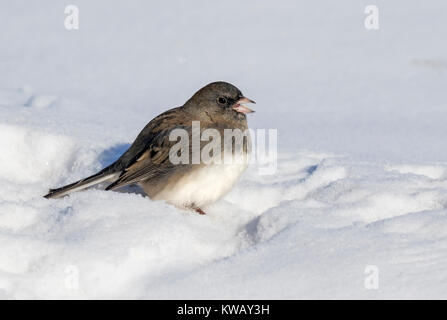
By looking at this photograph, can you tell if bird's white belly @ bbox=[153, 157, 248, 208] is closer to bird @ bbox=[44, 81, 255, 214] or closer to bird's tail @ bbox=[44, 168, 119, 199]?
bird @ bbox=[44, 81, 255, 214]

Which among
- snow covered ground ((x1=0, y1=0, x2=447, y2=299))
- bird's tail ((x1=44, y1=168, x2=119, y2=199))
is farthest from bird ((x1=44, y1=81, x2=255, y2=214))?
snow covered ground ((x1=0, y1=0, x2=447, y2=299))

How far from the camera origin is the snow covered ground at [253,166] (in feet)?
9.88

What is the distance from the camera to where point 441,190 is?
4.16 meters

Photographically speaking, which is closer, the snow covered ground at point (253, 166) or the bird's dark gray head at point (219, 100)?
the snow covered ground at point (253, 166)

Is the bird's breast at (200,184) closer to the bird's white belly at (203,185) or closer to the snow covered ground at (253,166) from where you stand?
the bird's white belly at (203,185)

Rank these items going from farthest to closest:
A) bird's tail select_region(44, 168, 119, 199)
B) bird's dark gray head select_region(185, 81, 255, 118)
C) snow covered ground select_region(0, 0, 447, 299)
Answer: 1. bird's dark gray head select_region(185, 81, 255, 118)
2. bird's tail select_region(44, 168, 119, 199)
3. snow covered ground select_region(0, 0, 447, 299)

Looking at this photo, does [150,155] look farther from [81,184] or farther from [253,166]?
[253,166]

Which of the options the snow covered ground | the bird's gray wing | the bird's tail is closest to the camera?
the snow covered ground

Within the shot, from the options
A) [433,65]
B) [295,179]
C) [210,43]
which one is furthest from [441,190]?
Answer: [210,43]

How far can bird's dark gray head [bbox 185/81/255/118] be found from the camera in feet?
14.4

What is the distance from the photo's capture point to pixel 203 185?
397cm

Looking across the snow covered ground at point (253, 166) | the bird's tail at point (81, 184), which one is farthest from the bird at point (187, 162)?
the snow covered ground at point (253, 166)

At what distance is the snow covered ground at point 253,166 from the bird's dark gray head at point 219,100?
43cm

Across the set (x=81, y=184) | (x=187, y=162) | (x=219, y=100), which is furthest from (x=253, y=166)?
(x=81, y=184)
